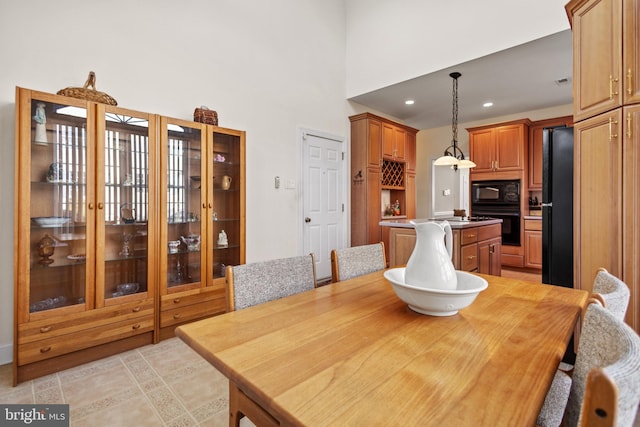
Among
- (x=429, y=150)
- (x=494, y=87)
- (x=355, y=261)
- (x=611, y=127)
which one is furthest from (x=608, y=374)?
(x=429, y=150)

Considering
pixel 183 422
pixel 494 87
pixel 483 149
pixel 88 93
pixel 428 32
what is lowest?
pixel 183 422

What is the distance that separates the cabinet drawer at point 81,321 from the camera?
1.89 meters

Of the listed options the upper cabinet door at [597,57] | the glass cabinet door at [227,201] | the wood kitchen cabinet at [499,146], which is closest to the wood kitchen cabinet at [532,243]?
the wood kitchen cabinet at [499,146]

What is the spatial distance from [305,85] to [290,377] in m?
3.84

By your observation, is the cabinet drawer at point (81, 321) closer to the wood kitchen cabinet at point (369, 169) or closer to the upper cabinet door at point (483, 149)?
A: the wood kitchen cabinet at point (369, 169)

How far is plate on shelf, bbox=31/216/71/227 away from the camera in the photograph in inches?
78.3

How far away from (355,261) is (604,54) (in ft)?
5.98

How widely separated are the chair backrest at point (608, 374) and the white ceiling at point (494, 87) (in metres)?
3.27

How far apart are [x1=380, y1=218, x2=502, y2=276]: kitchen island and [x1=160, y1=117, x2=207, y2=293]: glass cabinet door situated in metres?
1.81

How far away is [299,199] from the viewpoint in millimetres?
3889

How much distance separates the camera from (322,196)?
13.8 feet

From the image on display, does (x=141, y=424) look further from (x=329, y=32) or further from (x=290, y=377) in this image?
(x=329, y=32)

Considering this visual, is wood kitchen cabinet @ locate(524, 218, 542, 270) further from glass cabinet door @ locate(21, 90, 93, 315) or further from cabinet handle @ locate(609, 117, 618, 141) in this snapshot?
glass cabinet door @ locate(21, 90, 93, 315)

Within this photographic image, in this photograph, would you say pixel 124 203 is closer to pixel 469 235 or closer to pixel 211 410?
pixel 211 410
